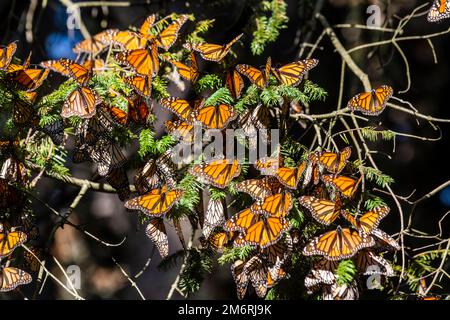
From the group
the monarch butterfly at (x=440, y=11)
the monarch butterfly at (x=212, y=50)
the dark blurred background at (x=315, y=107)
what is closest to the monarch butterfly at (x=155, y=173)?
the monarch butterfly at (x=212, y=50)

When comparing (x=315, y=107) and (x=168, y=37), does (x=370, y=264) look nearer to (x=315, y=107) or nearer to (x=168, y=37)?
(x=168, y=37)

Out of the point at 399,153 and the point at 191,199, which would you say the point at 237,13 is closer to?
the point at 399,153

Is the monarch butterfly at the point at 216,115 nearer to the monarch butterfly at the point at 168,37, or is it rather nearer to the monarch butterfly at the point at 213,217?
the monarch butterfly at the point at 213,217

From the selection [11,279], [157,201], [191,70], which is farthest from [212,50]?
[11,279]

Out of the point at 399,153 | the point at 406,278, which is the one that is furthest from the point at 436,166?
the point at 406,278

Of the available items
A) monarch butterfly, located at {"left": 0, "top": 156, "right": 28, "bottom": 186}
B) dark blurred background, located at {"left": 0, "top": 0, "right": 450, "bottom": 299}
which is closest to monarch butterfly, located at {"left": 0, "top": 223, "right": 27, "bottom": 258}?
monarch butterfly, located at {"left": 0, "top": 156, "right": 28, "bottom": 186}

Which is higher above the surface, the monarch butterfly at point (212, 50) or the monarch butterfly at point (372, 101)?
the monarch butterfly at point (212, 50)

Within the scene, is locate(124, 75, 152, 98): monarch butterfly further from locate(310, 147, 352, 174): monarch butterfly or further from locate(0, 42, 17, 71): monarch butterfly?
locate(310, 147, 352, 174): monarch butterfly
